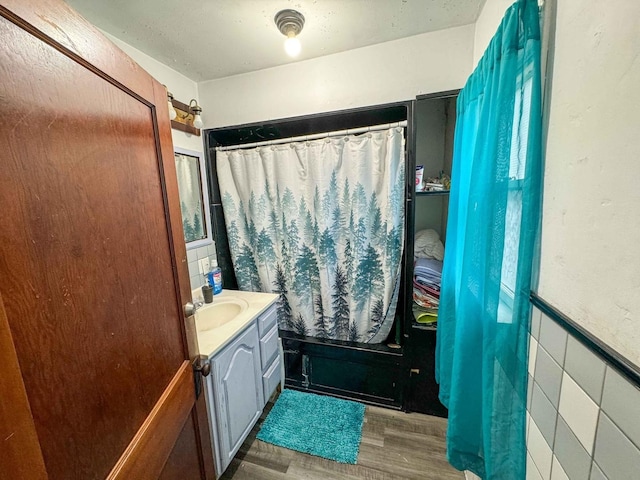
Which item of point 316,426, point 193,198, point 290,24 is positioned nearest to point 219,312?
point 193,198

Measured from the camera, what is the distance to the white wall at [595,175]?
0.44 metres

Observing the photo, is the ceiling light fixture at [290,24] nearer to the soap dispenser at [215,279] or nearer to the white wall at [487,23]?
the white wall at [487,23]

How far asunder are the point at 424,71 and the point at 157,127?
4.83 ft

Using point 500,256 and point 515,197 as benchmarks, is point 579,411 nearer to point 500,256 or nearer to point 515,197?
point 500,256

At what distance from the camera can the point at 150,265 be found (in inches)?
27.0

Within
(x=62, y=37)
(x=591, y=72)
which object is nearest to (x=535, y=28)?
(x=591, y=72)

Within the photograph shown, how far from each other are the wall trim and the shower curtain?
984 millimetres

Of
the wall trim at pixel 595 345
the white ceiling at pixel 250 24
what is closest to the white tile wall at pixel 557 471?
the wall trim at pixel 595 345

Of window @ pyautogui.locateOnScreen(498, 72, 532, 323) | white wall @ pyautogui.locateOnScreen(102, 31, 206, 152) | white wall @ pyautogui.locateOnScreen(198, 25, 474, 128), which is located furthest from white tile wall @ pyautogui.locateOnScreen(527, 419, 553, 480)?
white wall @ pyautogui.locateOnScreen(102, 31, 206, 152)

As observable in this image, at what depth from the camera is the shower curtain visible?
1.61m

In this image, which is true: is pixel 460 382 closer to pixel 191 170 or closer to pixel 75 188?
pixel 75 188

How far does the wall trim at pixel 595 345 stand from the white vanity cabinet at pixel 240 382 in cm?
123

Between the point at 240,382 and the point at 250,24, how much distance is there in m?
1.87

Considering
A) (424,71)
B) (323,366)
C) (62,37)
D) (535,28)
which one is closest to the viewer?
(62,37)
